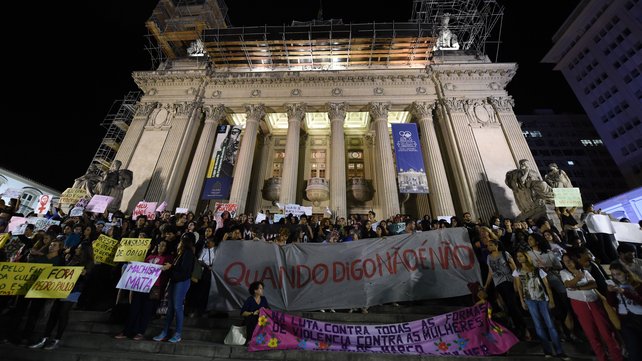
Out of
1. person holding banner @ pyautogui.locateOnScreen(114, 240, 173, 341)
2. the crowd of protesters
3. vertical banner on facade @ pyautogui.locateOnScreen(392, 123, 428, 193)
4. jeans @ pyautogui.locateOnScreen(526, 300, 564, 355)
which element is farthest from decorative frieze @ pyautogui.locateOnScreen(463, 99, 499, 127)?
person holding banner @ pyautogui.locateOnScreen(114, 240, 173, 341)

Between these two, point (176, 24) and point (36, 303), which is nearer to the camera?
point (36, 303)

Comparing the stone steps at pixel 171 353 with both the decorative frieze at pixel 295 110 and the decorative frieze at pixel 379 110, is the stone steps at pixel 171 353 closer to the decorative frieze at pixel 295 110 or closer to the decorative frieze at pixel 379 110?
the decorative frieze at pixel 379 110

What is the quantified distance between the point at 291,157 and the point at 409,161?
8475 mm

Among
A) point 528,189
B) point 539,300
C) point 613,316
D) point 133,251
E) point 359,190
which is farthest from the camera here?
point 359,190

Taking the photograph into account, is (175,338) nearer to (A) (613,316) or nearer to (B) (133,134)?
(A) (613,316)

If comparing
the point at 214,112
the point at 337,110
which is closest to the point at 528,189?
the point at 337,110

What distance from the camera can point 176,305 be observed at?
5.17m

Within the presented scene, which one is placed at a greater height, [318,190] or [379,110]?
[379,110]

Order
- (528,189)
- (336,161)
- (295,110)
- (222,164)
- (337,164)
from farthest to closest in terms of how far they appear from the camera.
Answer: (295,110), (336,161), (337,164), (222,164), (528,189)

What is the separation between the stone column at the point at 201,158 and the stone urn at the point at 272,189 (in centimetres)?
522

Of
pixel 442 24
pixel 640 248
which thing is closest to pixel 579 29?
pixel 442 24

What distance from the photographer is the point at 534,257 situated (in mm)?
5652

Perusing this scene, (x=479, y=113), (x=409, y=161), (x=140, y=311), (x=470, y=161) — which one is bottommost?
(x=140, y=311)

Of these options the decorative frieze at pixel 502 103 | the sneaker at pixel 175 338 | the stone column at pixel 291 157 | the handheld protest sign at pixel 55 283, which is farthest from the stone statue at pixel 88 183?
the decorative frieze at pixel 502 103
